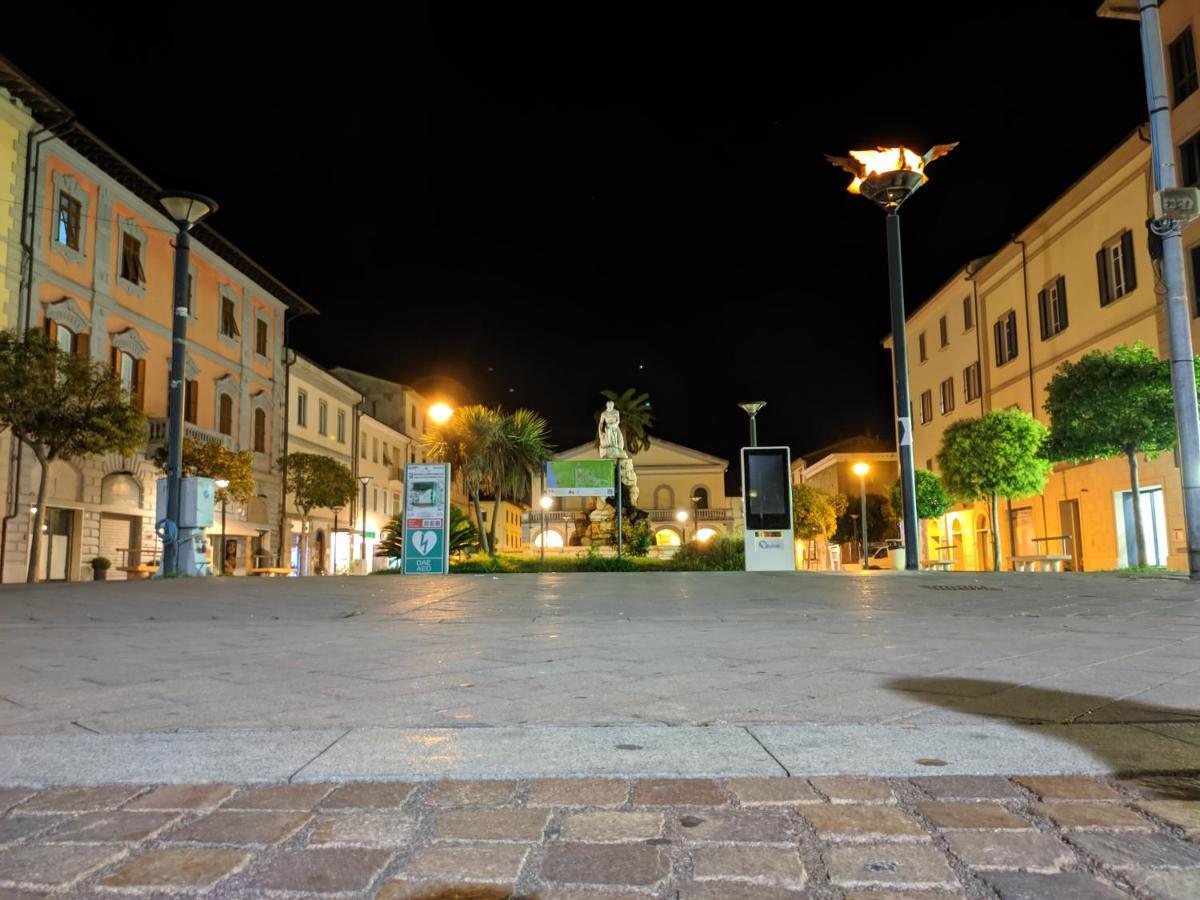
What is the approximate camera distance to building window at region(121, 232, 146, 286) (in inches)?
1018

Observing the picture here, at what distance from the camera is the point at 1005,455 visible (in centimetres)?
2328

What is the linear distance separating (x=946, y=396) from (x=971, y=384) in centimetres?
299

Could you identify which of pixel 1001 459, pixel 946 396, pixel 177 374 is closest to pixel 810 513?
pixel 946 396

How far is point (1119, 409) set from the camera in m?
17.2

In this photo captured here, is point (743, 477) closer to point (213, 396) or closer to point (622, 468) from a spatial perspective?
point (622, 468)

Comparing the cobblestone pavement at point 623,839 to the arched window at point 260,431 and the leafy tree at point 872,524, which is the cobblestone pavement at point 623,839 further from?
the leafy tree at point 872,524

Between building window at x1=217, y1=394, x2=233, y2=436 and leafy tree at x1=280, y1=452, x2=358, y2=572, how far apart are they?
8.57 ft

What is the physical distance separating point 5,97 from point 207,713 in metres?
22.6

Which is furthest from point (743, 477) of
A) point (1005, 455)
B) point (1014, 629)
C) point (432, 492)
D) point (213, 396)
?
point (213, 396)

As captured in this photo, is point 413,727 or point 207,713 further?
point 207,713

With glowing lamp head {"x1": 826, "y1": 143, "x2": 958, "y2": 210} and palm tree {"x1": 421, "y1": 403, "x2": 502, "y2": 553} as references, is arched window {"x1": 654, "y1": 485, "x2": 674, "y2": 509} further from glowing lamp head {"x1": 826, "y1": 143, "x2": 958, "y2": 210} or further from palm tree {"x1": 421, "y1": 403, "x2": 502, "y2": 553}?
glowing lamp head {"x1": 826, "y1": 143, "x2": 958, "y2": 210}

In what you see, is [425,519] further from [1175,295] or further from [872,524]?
[872,524]

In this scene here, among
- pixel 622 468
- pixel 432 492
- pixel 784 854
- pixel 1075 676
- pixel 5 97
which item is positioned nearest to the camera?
pixel 784 854

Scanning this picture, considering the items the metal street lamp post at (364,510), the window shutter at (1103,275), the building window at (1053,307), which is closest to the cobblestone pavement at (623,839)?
the window shutter at (1103,275)
